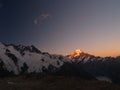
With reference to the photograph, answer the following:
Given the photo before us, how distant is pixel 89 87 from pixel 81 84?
12.0ft

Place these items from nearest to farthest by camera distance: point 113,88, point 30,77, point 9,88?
1. point 113,88
2. point 9,88
3. point 30,77

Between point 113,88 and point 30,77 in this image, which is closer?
point 113,88

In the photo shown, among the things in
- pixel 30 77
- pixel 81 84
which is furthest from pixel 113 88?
pixel 30 77

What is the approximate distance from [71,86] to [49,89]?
14.9ft

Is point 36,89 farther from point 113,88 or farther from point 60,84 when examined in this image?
point 113,88

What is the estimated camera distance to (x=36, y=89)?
56625mm

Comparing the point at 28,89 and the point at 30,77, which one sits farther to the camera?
the point at 30,77

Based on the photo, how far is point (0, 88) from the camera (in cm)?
6375

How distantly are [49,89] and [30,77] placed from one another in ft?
87.9

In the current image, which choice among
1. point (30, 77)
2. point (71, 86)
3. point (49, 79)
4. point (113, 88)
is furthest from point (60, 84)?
point (30, 77)

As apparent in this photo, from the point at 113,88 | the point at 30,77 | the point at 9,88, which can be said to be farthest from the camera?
the point at 30,77

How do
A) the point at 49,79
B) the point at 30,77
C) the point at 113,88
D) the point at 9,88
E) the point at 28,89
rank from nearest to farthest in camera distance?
the point at 113,88 → the point at 28,89 → the point at 9,88 → the point at 49,79 → the point at 30,77

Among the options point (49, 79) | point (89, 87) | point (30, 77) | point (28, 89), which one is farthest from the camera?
→ point (30, 77)

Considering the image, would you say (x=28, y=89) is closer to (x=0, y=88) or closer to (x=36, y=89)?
(x=36, y=89)
